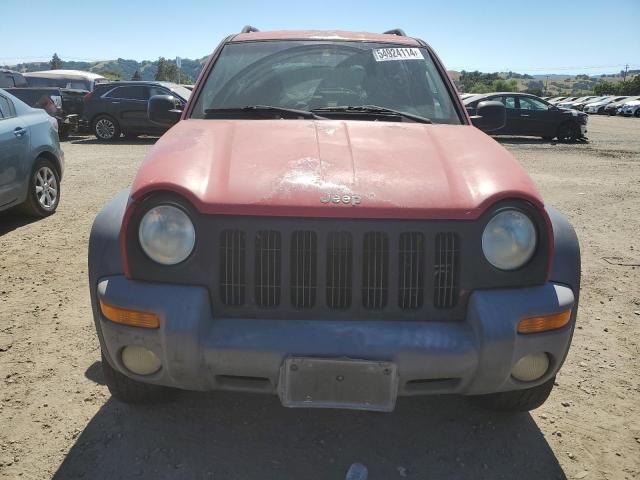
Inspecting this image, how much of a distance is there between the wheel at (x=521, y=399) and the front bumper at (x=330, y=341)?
478 millimetres

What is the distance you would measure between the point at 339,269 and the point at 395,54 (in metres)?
2.04

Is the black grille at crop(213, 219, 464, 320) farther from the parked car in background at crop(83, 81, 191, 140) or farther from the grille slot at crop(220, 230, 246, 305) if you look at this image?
the parked car in background at crop(83, 81, 191, 140)

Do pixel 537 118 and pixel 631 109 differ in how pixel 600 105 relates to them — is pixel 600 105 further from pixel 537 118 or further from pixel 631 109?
pixel 537 118

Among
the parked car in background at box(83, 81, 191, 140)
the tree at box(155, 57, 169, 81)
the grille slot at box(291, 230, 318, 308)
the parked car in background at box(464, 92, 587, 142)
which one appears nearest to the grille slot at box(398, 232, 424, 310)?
the grille slot at box(291, 230, 318, 308)

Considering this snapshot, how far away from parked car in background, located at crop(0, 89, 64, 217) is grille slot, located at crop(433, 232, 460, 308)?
5.11 metres

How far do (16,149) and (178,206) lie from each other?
4.68 m

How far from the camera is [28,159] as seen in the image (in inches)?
240

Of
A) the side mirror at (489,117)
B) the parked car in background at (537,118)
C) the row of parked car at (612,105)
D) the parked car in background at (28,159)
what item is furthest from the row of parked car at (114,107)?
the row of parked car at (612,105)

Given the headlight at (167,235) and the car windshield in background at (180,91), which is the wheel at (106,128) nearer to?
the car windshield in background at (180,91)

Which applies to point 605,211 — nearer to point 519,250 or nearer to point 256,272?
point 519,250

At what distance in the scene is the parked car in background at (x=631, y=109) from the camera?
38.6 m

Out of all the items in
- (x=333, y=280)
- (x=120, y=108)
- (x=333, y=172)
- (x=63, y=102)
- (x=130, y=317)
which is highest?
(x=63, y=102)

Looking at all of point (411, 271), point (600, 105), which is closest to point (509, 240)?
point (411, 271)

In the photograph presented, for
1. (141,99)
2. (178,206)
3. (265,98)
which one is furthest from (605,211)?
(141,99)
